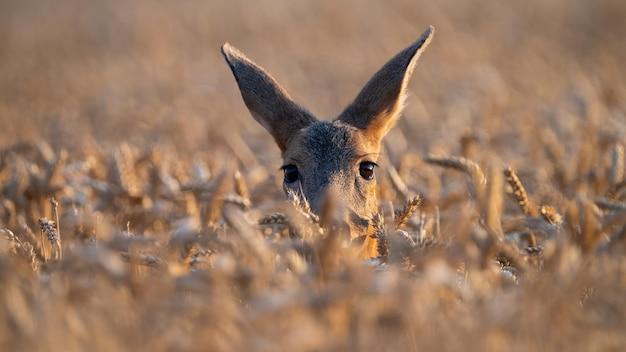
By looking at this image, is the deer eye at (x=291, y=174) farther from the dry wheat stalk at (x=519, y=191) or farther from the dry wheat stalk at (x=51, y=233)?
the dry wheat stalk at (x=51, y=233)

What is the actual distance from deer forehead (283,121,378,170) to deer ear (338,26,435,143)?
10.8 inches

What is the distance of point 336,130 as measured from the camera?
6691 millimetres

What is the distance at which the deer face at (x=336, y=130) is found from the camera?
6246mm

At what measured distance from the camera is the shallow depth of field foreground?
3.27m

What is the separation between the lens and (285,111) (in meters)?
7.32

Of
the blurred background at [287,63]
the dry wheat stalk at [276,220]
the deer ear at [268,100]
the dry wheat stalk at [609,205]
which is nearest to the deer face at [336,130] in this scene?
the deer ear at [268,100]

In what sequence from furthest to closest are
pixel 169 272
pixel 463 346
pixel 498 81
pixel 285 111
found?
pixel 498 81 → pixel 285 111 → pixel 169 272 → pixel 463 346

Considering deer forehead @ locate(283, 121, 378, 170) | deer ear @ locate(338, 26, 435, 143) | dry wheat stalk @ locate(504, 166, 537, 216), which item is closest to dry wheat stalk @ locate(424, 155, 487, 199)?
dry wheat stalk @ locate(504, 166, 537, 216)

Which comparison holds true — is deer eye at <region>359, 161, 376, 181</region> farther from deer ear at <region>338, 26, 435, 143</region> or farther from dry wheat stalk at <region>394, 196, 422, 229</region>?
dry wheat stalk at <region>394, 196, 422, 229</region>

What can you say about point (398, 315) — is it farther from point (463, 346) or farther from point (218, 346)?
point (218, 346)

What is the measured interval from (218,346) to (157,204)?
3.71 m

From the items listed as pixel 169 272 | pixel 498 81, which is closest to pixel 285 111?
pixel 169 272

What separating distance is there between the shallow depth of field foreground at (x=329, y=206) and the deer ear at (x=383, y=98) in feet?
1.44

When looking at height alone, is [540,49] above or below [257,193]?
below
